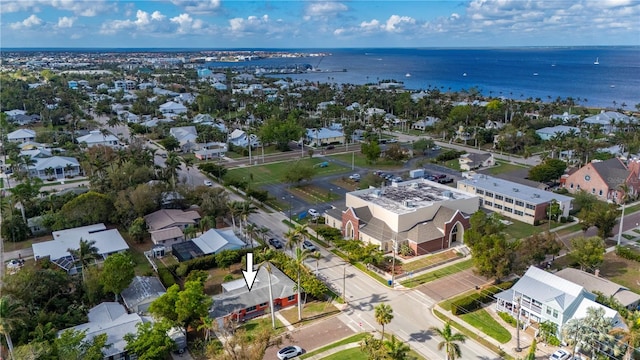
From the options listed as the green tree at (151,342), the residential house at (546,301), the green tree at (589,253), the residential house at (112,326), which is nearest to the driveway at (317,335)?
the green tree at (151,342)

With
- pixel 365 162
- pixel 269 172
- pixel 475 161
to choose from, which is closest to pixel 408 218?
pixel 269 172

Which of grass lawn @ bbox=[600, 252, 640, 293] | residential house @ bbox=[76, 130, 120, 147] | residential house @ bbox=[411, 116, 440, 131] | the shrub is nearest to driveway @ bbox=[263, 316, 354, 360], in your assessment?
the shrub

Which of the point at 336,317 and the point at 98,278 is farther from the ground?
the point at 98,278

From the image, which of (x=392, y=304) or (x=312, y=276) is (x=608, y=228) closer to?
(x=392, y=304)

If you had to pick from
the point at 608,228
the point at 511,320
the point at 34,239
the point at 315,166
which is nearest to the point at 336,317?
the point at 511,320

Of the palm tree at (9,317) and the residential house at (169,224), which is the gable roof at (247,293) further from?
the palm tree at (9,317)
